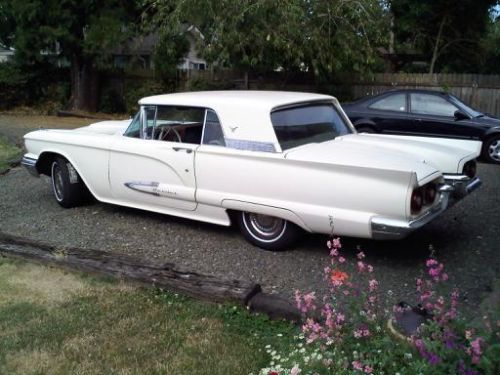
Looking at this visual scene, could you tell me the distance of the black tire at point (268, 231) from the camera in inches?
219

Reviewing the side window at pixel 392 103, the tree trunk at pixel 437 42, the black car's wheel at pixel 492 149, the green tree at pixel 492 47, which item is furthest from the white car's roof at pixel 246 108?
the green tree at pixel 492 47

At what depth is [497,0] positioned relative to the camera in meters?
17.0

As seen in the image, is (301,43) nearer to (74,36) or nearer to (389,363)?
(74,36)

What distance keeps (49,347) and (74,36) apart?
54.7 feet

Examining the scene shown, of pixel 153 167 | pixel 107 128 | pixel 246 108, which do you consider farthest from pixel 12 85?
pixel 246 108

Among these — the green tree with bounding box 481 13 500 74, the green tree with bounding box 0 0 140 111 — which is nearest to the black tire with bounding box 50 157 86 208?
the green tree with bounding box 0 0 140 111

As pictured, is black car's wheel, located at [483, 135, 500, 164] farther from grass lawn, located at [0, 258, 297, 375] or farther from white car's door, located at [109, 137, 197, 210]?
grass lawn, located at [0, 258, 297, 375]

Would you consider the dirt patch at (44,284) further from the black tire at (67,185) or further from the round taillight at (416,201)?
the round taillight at (416,201)

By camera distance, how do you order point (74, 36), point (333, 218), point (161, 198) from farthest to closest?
point (74, 36) → point (161, 198) → point (333, 218)

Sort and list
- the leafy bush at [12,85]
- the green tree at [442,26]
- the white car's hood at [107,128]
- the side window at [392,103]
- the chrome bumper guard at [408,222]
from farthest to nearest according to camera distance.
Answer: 1. the leafy bush at [12,85]
2. the green tree at [442,26]
3. the side window at [392,103]
4. the white car's hood at [107,128]
5. the chrome bumper guard at [408,222]

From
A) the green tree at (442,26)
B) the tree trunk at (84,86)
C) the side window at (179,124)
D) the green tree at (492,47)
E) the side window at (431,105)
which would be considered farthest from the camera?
the tree trunk at (84,86)

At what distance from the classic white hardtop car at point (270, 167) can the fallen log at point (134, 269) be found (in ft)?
→ 3.53

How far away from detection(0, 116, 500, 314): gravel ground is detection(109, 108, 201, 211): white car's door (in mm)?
379

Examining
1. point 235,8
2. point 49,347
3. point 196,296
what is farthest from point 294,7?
point 49,347
